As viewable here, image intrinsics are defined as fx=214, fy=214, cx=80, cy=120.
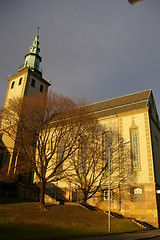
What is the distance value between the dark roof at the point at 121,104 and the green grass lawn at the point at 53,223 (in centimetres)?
1464

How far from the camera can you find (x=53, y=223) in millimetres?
17547

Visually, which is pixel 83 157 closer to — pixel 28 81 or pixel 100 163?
pixel 100 163

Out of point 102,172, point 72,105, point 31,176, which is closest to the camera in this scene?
point 72,105

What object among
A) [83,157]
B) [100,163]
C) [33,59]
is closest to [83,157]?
[83,157]

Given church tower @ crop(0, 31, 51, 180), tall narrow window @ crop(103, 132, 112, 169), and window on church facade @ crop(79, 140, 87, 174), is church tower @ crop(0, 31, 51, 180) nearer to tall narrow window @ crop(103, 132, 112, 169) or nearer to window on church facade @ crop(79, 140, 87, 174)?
window on church facade @ crop(79, 140, 87, 174)

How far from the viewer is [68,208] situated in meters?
22.7

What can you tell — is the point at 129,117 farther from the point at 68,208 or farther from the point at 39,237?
the point at 39,237

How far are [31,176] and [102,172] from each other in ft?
45.6

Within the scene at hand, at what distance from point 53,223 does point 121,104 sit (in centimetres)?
2116

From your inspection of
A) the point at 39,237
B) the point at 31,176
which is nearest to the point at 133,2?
the point at 39,237

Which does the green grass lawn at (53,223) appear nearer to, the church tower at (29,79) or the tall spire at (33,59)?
the church tower at (29,79)

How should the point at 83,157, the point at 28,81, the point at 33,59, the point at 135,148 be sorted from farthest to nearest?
the point at 33,59, the point at 28,81, the point at 83,157, the point at 135,148

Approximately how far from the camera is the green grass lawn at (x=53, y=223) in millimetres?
13820

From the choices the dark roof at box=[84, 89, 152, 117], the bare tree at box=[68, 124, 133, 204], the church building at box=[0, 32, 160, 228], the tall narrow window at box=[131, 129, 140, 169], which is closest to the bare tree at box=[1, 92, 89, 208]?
the church building at box=[0, 32, 160, 228]
